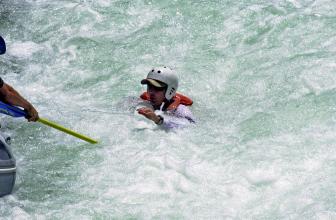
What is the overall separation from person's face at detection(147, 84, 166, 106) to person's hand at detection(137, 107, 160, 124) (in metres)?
0.21

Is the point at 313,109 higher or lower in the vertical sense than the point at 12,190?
higher

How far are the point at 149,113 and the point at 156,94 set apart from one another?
0.98 feet

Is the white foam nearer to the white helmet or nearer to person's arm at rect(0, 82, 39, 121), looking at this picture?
the white helmet

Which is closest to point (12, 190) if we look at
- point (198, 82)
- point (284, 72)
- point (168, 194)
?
point (168, 194)

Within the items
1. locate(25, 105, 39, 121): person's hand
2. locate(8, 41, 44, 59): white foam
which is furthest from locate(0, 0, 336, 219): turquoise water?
locate(25, 105, 39, 121): person's hand

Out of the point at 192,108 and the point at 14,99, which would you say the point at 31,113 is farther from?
the point at 192,108

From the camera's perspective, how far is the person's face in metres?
7.83

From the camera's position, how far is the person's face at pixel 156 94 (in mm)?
7828

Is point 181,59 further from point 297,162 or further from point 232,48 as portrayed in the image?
point 297,162

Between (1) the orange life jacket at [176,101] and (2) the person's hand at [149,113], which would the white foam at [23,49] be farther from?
(2) the person's hand at [149,113]

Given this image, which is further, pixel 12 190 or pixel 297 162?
pixel 297 162

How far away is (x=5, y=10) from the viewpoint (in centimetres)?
1221

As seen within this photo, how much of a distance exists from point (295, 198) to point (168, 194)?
1.26 metres

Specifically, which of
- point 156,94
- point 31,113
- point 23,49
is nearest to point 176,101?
point 156,94
